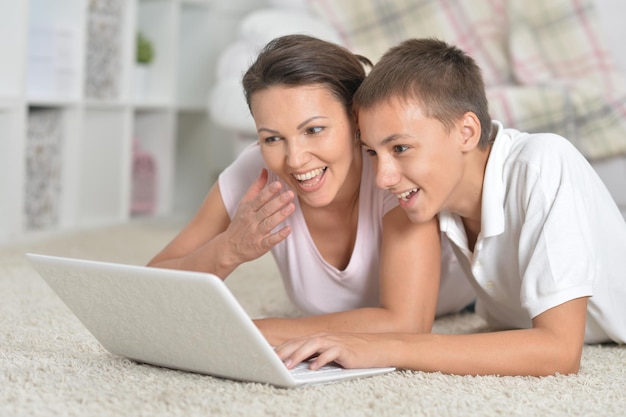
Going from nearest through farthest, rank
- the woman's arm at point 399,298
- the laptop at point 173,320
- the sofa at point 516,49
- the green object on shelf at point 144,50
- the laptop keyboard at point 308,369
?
the laptop at point 173,320
the laptop keyboard at point 308,369
the woman's arm at point 399,298
the sofa at point 516,49
the green object on shelf at point 144,50

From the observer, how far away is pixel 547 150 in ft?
4.62

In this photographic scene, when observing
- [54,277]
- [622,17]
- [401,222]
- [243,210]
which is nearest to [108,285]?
[54,277]

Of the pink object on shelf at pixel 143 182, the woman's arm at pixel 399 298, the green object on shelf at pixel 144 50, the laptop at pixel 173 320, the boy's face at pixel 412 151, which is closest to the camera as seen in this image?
the laptop at pixel 173 320

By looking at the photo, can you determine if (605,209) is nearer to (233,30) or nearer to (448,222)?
(448,222)

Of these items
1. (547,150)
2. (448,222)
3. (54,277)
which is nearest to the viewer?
(54,277)

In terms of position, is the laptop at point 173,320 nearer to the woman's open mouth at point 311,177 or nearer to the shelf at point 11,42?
the woman's open mouth at point 311,177

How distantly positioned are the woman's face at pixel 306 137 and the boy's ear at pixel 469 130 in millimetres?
186

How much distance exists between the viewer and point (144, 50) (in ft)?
11.5

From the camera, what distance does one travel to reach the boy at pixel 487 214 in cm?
131

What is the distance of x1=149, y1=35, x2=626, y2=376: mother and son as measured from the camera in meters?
1.32

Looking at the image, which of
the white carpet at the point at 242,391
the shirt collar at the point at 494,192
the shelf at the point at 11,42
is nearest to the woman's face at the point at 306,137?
the shirt collar at the point at 494,192

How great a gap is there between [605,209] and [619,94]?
1336mm

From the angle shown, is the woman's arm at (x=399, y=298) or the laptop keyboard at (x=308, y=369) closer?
the laptop keyboard at (x=308, y=369)

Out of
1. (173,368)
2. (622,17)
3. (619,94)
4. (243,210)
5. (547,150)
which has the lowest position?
(173,368)
